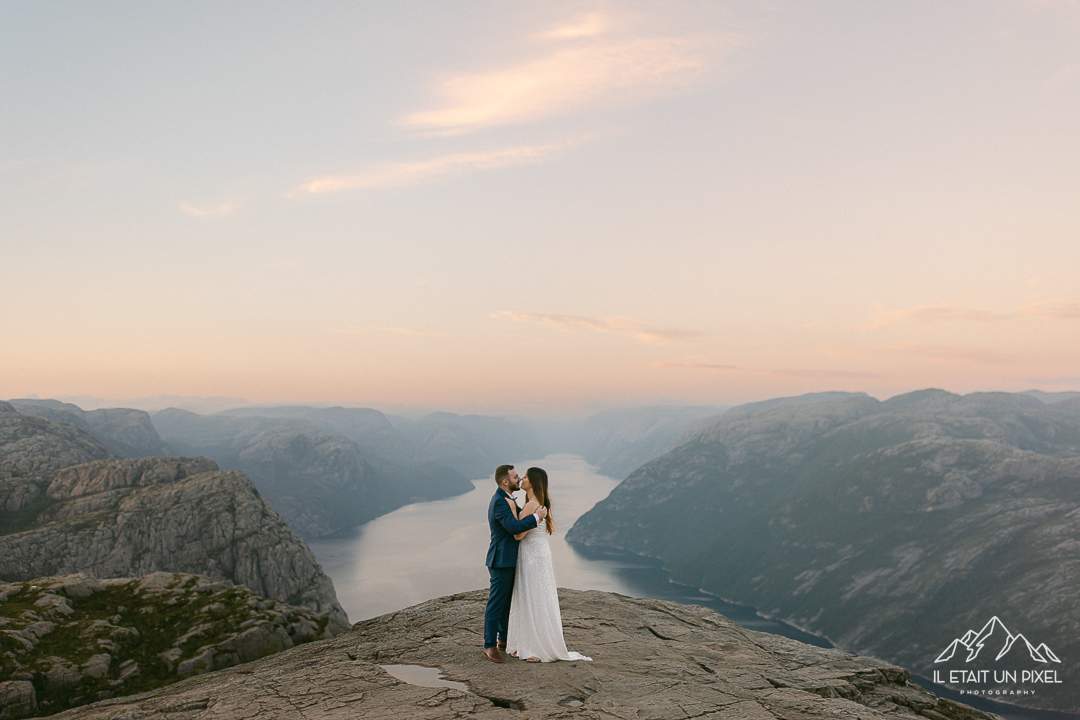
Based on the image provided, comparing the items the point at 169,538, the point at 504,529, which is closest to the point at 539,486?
the point at 504,529

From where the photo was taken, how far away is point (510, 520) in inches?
601

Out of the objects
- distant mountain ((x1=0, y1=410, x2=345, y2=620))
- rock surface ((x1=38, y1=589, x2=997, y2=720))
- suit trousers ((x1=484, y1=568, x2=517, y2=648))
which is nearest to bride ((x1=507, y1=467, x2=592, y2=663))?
suit trousers ((x1=484, y1=568, x2=517, y2=648))

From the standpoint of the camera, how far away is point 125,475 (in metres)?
160

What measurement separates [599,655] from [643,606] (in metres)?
10.2

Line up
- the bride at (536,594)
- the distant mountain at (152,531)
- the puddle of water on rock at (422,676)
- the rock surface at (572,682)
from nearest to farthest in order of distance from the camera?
the rock surface at (572,682) → the puddle of water on rock at (422,676) → the bride at (536,594) → the distant mountain at (152,531)

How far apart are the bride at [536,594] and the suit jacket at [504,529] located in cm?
21

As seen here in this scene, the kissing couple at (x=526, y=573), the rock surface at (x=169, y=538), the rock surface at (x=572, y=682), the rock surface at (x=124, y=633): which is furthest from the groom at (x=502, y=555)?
the rock surface at (x=169, y=538)

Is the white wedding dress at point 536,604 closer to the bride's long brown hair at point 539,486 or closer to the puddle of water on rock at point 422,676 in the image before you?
the bride's long brown hair at point 539,486

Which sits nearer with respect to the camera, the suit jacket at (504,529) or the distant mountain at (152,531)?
the suit jacket at (504,529)

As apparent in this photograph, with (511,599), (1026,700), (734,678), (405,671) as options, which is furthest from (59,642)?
(1026,700)

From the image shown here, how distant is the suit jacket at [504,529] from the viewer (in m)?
15.2

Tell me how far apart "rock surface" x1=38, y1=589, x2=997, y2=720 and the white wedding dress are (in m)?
0.52

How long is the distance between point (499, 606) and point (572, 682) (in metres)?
2.96

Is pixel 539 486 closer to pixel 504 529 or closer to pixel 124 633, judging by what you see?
pixel 504 529
